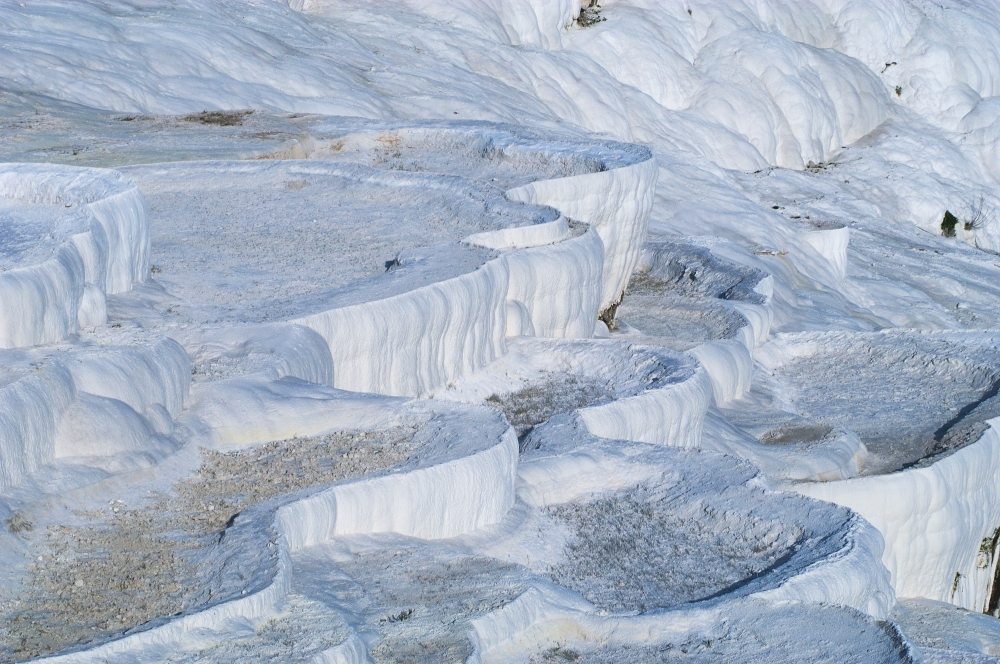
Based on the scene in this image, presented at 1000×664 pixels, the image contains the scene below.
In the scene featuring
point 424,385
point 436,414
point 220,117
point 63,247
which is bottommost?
point 424,385

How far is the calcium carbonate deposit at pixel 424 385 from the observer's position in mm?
4539

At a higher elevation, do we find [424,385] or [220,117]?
[220,117]

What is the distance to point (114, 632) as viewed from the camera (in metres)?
3.82

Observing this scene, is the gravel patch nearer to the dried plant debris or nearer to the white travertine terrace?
the white travertine terrace

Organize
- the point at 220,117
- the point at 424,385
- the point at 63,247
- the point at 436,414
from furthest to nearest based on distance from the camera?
1. the point at 220,117
2. the point at 424,385
3. the point at 63,247
4. the point at 436,414

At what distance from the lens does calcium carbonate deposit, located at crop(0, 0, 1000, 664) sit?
14.9 feet

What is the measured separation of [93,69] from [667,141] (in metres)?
8.08

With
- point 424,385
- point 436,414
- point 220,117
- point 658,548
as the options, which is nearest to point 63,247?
point 436,414

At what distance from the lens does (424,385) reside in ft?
23.0

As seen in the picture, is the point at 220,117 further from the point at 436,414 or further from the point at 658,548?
the point at 658,548

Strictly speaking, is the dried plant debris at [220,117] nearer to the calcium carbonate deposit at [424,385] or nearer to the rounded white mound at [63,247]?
the calcium carbonate deposit at [424,385]

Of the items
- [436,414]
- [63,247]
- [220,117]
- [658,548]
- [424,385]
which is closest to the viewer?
[658,548]

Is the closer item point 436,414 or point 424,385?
point 436,414

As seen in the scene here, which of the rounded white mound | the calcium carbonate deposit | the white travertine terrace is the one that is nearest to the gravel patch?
the calcium carbonate deposit
